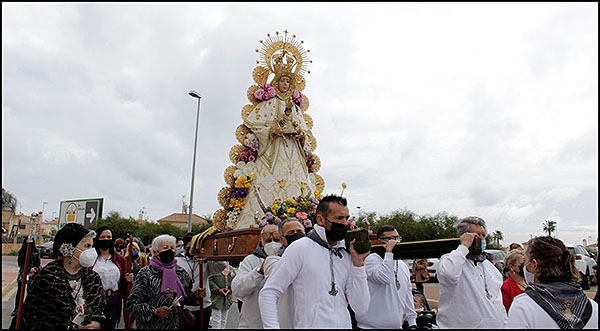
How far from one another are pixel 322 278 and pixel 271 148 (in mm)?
8665

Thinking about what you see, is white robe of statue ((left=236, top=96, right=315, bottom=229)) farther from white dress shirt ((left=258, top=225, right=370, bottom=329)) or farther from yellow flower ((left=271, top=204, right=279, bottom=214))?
white dress shirt ((left=258, top=225, right=370, bottom=329))

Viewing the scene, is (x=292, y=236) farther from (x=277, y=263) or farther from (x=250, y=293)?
(x=277, y=263)

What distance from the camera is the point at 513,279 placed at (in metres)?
4.87

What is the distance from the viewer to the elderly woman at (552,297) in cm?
278

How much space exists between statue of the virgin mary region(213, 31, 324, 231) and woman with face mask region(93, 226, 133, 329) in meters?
4.56

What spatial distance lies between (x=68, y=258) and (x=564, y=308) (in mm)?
3961

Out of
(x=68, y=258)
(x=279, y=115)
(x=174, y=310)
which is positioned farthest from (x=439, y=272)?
(x=279, y=115)

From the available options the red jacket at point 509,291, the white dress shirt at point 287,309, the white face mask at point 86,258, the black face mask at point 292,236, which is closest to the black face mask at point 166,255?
the white face mask at point 86,258

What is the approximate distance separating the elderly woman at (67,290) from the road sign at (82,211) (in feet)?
19.5

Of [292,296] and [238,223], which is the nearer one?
[292,296]

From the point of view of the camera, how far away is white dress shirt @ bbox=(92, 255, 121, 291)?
580 cm

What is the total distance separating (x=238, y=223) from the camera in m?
11.0

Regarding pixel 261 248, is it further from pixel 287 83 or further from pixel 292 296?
pixel 287 83

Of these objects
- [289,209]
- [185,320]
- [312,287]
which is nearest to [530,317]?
[312,287]
